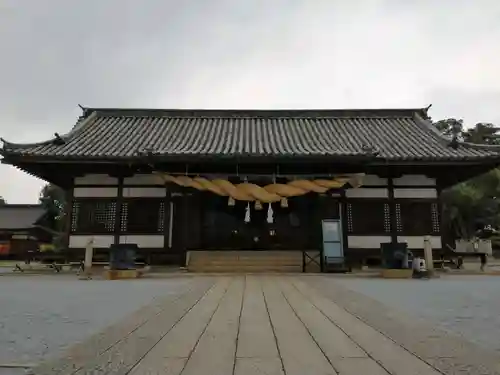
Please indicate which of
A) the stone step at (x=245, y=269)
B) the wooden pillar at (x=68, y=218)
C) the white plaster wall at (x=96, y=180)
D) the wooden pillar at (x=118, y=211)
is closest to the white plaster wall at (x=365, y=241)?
the stone step at (x=245, y=269)

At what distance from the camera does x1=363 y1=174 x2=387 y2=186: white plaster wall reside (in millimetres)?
13547

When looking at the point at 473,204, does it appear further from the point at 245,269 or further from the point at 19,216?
the point at 19,216

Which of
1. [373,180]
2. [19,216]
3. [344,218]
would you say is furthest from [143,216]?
[19,216]

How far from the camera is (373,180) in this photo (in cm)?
1359

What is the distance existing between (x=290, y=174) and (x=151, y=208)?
504 centimetres

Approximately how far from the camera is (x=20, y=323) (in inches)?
167

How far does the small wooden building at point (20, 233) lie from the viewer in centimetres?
3212

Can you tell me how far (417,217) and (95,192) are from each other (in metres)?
11.5

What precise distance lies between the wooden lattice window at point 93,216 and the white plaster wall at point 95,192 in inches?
7.3

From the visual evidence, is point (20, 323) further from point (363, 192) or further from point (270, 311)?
point (363, 192)

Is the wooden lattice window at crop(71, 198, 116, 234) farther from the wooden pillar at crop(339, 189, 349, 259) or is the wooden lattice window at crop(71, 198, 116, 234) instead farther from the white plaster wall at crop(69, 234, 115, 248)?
the wooden pillar at crop(339, 189, 349, 259)

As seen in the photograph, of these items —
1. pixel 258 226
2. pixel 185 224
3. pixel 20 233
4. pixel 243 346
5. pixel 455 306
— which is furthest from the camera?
pixel 20 233

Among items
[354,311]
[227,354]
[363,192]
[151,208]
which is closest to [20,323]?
[227,354]

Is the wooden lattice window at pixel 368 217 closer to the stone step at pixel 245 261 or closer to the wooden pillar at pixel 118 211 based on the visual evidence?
the stone step at pixel 245 261
